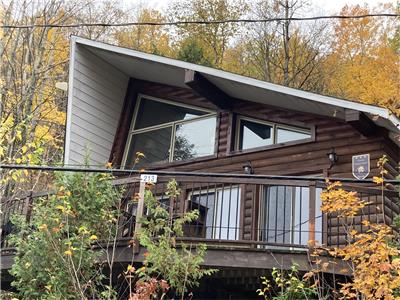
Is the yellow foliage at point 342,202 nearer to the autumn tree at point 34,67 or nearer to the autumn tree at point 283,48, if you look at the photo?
the autumn tree at point 34,67

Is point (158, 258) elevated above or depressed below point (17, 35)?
below

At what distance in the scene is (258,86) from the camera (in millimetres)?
9477

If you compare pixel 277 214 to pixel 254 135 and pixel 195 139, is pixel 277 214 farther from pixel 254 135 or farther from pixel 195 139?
pixel 195 139

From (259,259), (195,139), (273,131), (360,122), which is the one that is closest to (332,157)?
(360,122)

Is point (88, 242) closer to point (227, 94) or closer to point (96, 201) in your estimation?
point (96, 201)

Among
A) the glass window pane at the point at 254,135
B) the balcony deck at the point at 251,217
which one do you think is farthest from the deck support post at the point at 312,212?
the glass window pane at the point at 254,135

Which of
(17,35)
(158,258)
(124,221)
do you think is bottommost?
(158,258)

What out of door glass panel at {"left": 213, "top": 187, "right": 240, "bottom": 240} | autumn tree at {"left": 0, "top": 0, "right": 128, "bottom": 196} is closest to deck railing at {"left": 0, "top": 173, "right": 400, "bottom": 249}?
door glass panel at {"left": 213, "top": 187, "right": 240, "bottom": 240}

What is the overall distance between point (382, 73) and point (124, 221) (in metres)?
15.1

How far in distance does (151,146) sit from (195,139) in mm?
1229

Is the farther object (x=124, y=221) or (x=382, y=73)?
(x=382, y=73)

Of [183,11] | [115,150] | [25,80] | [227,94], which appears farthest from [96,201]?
[183,11]

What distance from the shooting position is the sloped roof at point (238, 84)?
8758 millimetres

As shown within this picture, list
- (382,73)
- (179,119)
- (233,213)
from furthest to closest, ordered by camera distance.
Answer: (382,73) < (179,119) < (233,213)
